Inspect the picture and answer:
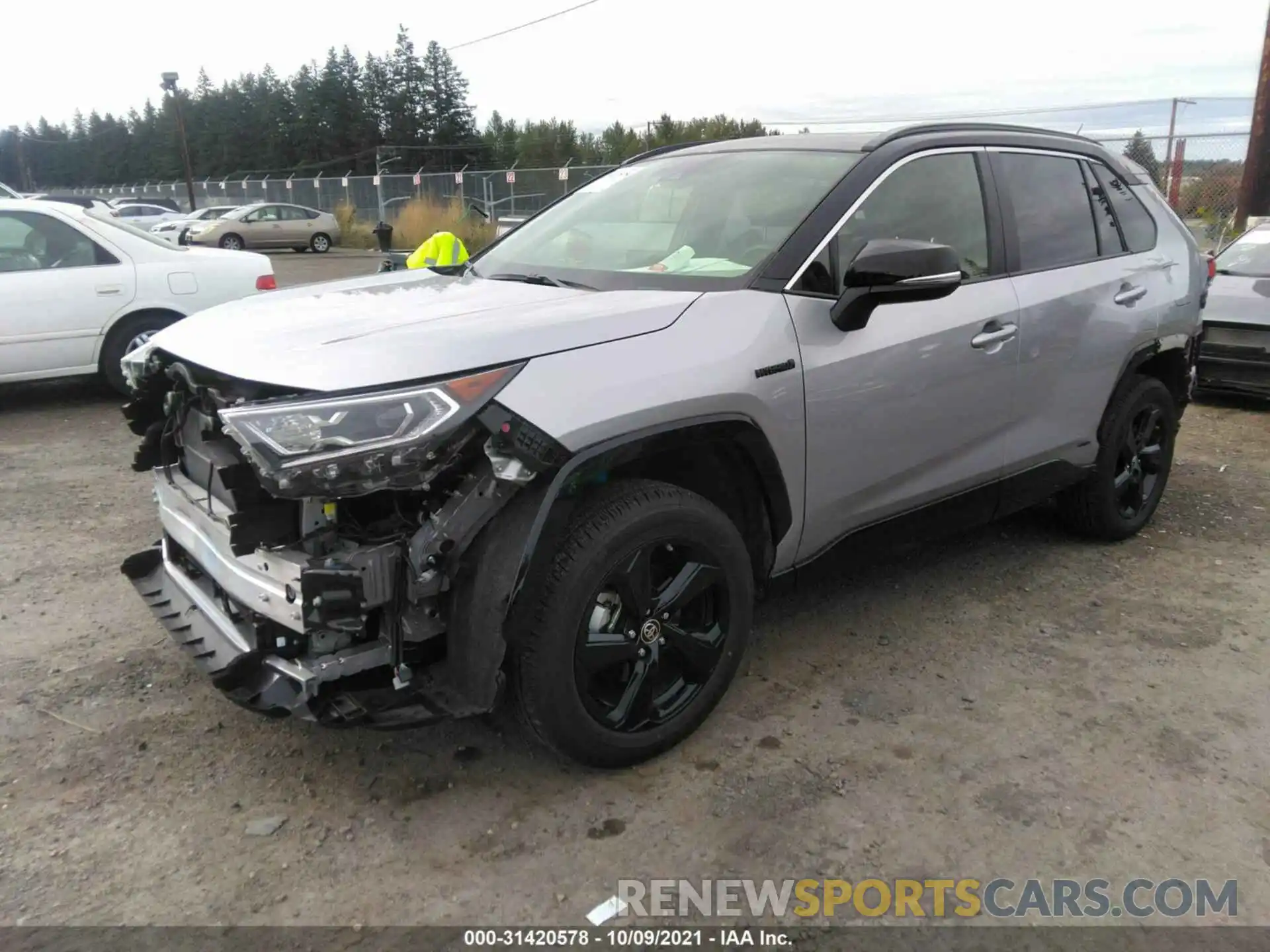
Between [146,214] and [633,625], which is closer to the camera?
[633,625]

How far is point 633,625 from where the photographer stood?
2.68m

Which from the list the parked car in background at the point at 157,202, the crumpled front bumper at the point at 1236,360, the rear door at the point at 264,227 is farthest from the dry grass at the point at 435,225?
the crumpled front bumper at the point at 1236,360

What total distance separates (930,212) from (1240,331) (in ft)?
17.2

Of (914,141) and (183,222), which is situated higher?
(914,141)

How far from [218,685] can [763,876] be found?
1.44 metres

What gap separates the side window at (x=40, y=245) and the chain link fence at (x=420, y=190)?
11.7 meters

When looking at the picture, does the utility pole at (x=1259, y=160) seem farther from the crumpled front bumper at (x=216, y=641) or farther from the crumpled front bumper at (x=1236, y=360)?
the crumpled front bumper at (x=216, y=641)

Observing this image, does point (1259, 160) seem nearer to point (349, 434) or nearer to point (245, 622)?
point (349, 434)

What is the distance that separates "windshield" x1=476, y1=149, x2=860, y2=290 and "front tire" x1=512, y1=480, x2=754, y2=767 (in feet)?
2.67

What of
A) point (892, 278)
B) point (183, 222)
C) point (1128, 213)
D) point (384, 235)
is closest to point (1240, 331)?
point (1128, 213)

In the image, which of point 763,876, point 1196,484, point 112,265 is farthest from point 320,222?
point 763,876

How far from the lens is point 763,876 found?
2424 millimetres

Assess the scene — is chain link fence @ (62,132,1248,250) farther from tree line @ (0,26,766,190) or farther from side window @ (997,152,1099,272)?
tree line @ (0,26,766,190)

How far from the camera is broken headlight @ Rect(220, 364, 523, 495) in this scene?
7.29ft
